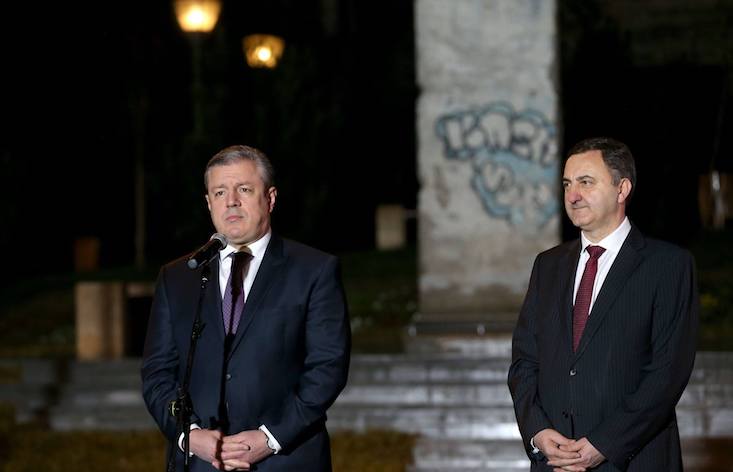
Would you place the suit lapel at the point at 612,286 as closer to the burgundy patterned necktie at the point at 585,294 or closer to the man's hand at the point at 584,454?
the burgundy patterned necktie at the point at 585,294

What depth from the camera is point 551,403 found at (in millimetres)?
5297

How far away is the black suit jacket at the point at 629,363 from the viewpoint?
16.8ft

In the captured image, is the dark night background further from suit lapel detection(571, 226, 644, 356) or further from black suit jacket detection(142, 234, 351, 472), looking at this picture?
suit lapel detection(571, 226, 644, 356)

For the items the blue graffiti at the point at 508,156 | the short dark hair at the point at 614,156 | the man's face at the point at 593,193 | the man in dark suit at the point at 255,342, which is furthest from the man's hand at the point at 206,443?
the blue graffiti at the point at 508,156

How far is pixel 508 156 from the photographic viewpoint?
12281 mm

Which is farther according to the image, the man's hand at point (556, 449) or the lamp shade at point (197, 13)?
the lamp shade at point (197, 13)

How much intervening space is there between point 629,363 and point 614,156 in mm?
817

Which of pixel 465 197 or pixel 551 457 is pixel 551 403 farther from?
pixel 465 197

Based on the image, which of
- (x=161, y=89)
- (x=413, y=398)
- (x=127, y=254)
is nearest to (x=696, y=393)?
(x=413, y=398)

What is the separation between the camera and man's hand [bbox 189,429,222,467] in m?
5.12

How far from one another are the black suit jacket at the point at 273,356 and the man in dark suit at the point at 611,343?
836 mm

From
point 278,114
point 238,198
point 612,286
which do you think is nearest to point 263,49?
point 278,114

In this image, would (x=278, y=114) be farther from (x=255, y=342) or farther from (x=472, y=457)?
(x=255, y=342)

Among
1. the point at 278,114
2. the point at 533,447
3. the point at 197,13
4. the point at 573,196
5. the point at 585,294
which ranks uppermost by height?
the point at 197,13
